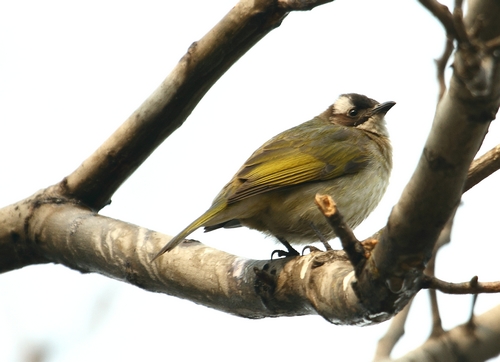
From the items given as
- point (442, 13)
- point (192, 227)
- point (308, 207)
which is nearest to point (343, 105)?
point (308, 207)

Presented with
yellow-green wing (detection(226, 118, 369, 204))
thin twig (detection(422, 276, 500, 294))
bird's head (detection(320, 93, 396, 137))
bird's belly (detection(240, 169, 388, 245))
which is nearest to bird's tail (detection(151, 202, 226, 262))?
yellow-green wing (detection(226, 118, 369, 204))

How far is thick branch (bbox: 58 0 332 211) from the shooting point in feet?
15.1

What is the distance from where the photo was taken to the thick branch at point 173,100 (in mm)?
4599

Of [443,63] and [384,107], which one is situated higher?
[384,107]

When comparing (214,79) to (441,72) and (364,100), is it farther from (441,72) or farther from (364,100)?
(364,100)

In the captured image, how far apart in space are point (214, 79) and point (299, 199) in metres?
1.21

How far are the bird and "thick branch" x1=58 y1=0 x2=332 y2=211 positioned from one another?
2.43 ft

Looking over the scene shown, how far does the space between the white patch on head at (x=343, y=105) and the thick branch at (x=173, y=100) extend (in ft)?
8.59

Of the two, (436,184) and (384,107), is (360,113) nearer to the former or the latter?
(384,107)

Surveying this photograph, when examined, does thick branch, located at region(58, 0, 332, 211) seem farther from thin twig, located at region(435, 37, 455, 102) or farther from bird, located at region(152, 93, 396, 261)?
thin twig, located at region(435, 37, 455, 102)

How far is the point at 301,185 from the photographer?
540cm

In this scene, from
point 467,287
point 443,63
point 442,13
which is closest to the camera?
point 442,13

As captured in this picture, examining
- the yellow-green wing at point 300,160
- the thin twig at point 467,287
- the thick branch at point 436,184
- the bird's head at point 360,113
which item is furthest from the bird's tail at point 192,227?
the bird's head at point 360,113

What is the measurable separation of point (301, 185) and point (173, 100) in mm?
1302
